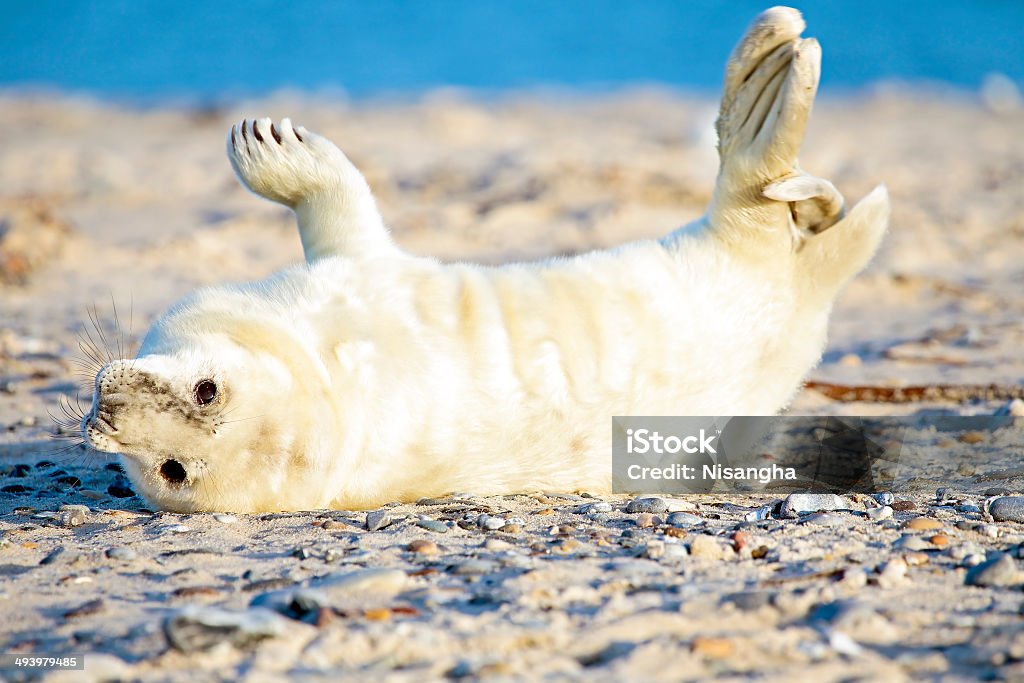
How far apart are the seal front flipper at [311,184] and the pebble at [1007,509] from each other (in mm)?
2028

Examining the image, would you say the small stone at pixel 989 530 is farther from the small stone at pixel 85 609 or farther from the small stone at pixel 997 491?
the small stone at pixel 85 609

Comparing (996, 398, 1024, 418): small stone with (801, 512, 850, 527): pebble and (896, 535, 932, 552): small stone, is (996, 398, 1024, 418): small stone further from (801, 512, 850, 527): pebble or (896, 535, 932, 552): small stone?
(896, 535, 932, 552): small stone

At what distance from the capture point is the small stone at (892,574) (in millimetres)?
2434

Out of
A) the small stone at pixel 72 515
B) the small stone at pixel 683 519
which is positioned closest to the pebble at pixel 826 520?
the small stone at pixel 683 519

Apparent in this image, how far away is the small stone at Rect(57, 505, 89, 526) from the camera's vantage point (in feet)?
10.6

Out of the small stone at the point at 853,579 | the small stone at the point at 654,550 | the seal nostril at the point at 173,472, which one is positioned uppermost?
the seal nostril at the point at 173,472

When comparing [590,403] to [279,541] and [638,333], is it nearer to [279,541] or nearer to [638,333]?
[638,333]

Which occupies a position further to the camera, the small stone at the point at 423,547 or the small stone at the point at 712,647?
the small stone at the point at 423,547

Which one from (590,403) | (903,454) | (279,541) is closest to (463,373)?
(590,403)

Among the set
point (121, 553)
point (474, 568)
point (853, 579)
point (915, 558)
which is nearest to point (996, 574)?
point (915, 558)

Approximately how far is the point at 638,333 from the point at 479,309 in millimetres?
544

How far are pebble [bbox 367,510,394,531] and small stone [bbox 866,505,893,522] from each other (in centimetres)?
135

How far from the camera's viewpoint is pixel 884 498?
3.35 m

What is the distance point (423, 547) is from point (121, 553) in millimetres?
765
